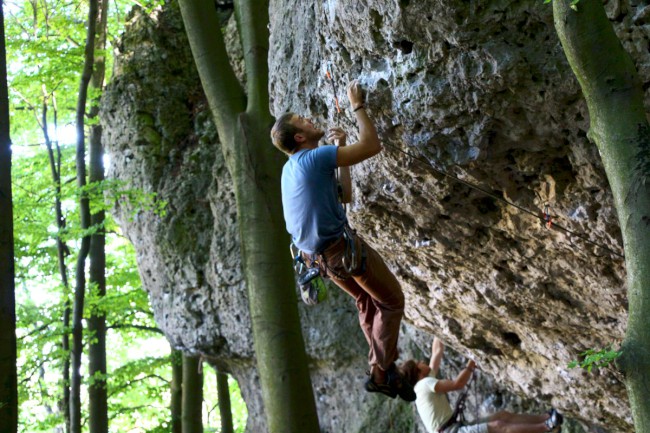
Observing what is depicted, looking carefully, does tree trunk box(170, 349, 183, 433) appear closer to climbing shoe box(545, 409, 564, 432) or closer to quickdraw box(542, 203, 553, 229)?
climbing shoe box(545, 409, 564, 432)

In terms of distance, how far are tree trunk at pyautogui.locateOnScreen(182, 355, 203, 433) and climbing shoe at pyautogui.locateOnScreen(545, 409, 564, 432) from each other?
8397mm

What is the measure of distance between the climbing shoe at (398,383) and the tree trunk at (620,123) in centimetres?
303

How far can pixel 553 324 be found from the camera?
6.83 meters

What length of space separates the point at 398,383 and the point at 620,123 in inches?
131

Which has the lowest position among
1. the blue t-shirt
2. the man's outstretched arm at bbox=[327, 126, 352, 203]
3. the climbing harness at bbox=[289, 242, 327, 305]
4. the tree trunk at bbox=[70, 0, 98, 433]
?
the climbing harness at bbox=[289, 242, 327, 305]

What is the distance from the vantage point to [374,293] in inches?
226

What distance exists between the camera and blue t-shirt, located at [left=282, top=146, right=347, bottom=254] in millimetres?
5059

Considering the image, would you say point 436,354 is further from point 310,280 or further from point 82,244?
point 82,244

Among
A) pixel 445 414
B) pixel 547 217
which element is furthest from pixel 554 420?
pixel 547 217

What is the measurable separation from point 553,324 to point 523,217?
1388 mm

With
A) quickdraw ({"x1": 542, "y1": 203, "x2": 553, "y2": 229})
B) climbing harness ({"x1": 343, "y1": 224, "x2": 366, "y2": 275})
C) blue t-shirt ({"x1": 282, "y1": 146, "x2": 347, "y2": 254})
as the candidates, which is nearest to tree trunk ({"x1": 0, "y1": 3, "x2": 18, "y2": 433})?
blue t-shirt ({"x1": 282, "y1": 146, "x2": 347, "y2": 254})

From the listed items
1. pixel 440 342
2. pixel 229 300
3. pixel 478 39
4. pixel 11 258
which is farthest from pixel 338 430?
pixel 478 39

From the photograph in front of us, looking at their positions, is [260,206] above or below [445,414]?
above

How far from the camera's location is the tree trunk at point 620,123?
3.41m
